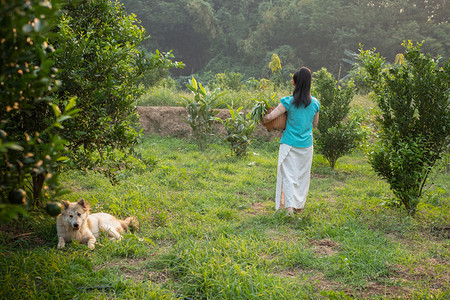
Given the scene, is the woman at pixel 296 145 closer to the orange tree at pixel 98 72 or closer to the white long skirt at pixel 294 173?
the white long skirt at pixel 294 173

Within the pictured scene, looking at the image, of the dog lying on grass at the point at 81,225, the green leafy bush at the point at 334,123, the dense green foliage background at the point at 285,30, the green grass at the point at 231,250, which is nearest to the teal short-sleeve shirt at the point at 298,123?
the green grass at the point at 231,250

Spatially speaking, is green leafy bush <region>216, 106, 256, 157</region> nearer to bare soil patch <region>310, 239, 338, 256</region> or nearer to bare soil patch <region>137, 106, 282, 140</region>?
bare soil patch <region>137, 106, 282, 140</region>

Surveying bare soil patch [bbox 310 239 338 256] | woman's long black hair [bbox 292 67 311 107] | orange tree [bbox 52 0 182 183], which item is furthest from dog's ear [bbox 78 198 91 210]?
woman's long black hair [bbox 292 67 311 107]

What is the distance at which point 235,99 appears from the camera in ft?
46.6

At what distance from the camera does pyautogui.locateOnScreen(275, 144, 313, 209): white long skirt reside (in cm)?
518

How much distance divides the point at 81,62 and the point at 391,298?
3.72 meters

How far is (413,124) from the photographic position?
17.2 feet

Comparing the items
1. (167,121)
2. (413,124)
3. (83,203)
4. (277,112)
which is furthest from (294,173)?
(167,121)

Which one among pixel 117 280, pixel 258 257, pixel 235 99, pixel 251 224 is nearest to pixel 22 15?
pixel 117 280

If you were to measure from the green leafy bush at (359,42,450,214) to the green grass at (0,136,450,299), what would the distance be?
1.53 feet

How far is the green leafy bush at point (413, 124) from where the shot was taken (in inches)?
198

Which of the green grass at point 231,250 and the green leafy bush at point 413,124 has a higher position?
the green leafy bush at point 413,124

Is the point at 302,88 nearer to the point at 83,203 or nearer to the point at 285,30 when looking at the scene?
the point at 83,203

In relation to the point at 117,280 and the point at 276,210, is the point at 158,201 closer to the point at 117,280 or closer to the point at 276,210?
the point at 276,210
